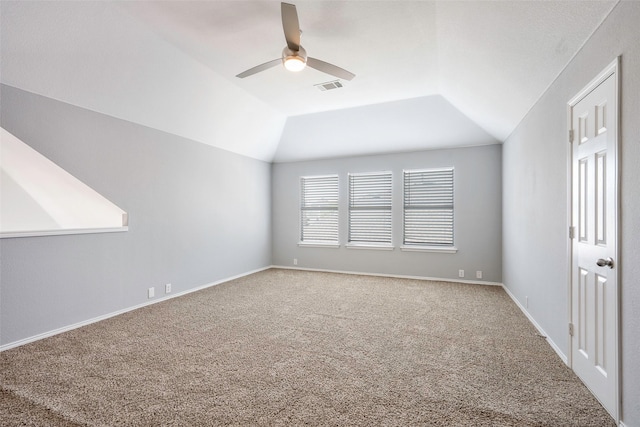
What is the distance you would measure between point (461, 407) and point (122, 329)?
3.30 m

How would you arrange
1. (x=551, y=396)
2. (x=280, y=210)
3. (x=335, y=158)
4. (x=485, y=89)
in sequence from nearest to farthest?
(x=551, y=396) < (x=485, y=89) < (x=335, y=158) < (x=280, y=210)

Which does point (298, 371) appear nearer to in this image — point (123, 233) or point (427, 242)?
point (123, 233)

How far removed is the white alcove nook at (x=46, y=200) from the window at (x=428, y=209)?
4.65m

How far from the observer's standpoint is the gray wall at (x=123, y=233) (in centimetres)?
291

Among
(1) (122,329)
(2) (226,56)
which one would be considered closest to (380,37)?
(2) (226,56)

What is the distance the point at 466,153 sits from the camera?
5.35 metres

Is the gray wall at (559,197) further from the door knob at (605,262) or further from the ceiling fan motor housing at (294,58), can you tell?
the ceiling fan motor housing at (294,58)

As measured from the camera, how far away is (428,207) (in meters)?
5.69

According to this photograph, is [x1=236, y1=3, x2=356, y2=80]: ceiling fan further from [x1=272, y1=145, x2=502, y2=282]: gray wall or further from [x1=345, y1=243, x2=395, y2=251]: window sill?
[x1=345, y1=243, x2=395, y2=251]: window sill

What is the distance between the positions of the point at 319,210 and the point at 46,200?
442 centimetres

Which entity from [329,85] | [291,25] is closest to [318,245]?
[329,85]

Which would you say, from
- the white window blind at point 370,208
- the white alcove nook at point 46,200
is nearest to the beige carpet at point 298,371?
the white alcove nook at point 46,200

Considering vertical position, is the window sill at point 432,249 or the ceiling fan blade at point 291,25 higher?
the ceiling fan blade at point 291,25

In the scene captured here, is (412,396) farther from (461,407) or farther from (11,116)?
(11,116)
